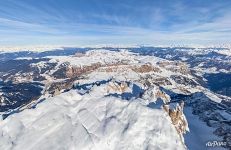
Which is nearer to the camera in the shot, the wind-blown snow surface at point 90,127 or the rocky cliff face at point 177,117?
the wind-blown snow surface at point 90,127

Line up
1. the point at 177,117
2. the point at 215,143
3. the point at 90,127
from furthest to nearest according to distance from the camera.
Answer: the point at 177,117
the point at 215,143
the point at 90,127

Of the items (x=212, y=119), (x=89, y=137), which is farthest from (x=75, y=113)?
(x=212, y=119)

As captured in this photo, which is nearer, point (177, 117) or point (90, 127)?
point (90, 127)

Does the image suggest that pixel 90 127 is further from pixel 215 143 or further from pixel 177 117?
pixel 215 143

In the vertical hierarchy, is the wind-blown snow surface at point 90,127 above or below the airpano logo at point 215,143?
above

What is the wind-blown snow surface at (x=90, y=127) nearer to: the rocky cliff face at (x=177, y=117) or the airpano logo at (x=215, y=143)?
the rocky cliff face at (x=177, y=117)

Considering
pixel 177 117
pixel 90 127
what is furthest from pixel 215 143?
pixel 90 127

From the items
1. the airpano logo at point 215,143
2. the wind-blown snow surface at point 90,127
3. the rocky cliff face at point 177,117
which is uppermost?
the wind-blown snow surface at point 90,127

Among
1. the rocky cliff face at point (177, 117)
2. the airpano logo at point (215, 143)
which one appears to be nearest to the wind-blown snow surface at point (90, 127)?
the rocky cliff face at point (177, 117)

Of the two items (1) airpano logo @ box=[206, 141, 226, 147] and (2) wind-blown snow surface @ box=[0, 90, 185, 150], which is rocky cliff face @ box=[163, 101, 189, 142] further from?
(1) airpano logo @ box=[206, 141, 226, 147]
